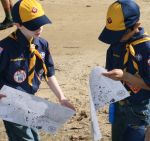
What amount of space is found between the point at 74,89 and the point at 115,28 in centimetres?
294

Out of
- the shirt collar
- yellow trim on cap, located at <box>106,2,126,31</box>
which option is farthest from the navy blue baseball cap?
the shirt collar

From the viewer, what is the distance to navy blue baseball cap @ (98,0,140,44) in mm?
3838

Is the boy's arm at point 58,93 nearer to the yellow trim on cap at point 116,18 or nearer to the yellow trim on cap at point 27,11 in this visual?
the yellow trim on cap at point 27,11

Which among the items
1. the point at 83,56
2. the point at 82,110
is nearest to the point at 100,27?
the point at 83,56

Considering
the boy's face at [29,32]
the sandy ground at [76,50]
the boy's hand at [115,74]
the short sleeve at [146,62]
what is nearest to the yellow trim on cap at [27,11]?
the boy's face at [29,32]

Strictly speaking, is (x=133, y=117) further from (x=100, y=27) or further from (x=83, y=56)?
(x=100, y=27)

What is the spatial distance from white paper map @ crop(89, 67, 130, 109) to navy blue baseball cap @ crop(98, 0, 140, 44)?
29 cm

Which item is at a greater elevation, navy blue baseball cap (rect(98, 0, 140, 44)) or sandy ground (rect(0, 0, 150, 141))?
navy blue baseball cap (rect(98, 0, 140, 44))

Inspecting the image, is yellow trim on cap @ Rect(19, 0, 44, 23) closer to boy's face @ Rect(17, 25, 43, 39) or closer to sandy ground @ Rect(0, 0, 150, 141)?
boy's face @ Rect(17, 25, 43, 39)

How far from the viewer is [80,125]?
5.78m

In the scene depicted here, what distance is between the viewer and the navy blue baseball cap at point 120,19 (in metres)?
3.84

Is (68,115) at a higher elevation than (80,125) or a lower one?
higher

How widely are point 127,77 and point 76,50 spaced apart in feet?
15.1

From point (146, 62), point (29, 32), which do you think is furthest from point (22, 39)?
point (146, 62)
